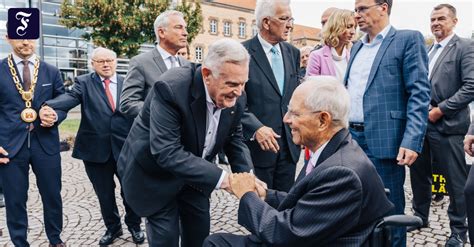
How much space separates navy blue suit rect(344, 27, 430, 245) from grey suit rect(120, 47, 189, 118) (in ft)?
5.94

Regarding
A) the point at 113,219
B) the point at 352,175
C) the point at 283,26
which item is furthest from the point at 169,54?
the point at 352,175

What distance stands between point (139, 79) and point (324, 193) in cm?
230

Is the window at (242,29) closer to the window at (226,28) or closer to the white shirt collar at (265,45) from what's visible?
the window at (226,28)

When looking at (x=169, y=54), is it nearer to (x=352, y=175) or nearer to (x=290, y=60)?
(x=290, y=60)

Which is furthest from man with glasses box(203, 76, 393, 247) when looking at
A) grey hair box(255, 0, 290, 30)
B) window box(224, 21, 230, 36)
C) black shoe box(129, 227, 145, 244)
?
window box(224, 21, 230, 36)

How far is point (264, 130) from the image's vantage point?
118 inches

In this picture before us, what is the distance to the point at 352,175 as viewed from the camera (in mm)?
1746

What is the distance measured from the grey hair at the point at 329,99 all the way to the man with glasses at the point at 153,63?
186 centimetres

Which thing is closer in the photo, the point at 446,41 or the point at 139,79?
the point at 139,79

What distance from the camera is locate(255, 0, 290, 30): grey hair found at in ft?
10.8

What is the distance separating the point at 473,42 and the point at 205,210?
10.0 ft

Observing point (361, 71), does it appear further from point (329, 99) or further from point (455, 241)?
point (455, 241)

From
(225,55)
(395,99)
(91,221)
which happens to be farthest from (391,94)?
(91,221)

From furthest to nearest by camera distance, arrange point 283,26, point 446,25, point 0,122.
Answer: point 446,25, point 0,122, point 283,26
